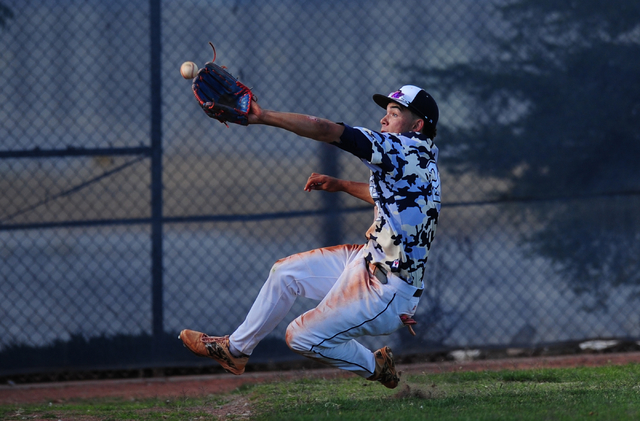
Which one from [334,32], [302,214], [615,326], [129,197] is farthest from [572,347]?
[129,197]

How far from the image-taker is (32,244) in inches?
212

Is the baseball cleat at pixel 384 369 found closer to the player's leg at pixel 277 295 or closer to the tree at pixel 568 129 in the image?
the player's leg at pixel 277 295

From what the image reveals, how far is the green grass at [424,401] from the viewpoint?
11.4 ft

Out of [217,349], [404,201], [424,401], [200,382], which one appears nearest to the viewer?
[404,201]

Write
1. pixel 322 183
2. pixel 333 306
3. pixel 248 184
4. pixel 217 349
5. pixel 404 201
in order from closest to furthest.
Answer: pixel 404 201
pixel 333 306
pixel 217 349
pixel 322 183
pixel 248 184

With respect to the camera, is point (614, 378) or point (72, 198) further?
point (72, 198)

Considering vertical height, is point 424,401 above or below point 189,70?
below

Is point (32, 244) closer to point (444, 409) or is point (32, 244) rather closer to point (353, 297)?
point (353, 297)

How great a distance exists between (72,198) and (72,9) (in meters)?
1.48

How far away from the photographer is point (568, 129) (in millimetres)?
5707

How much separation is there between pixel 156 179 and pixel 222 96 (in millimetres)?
2301

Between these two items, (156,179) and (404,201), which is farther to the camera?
(156,179)

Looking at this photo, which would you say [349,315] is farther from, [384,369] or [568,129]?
[568,129]

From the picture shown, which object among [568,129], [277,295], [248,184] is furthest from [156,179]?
[568,129]
